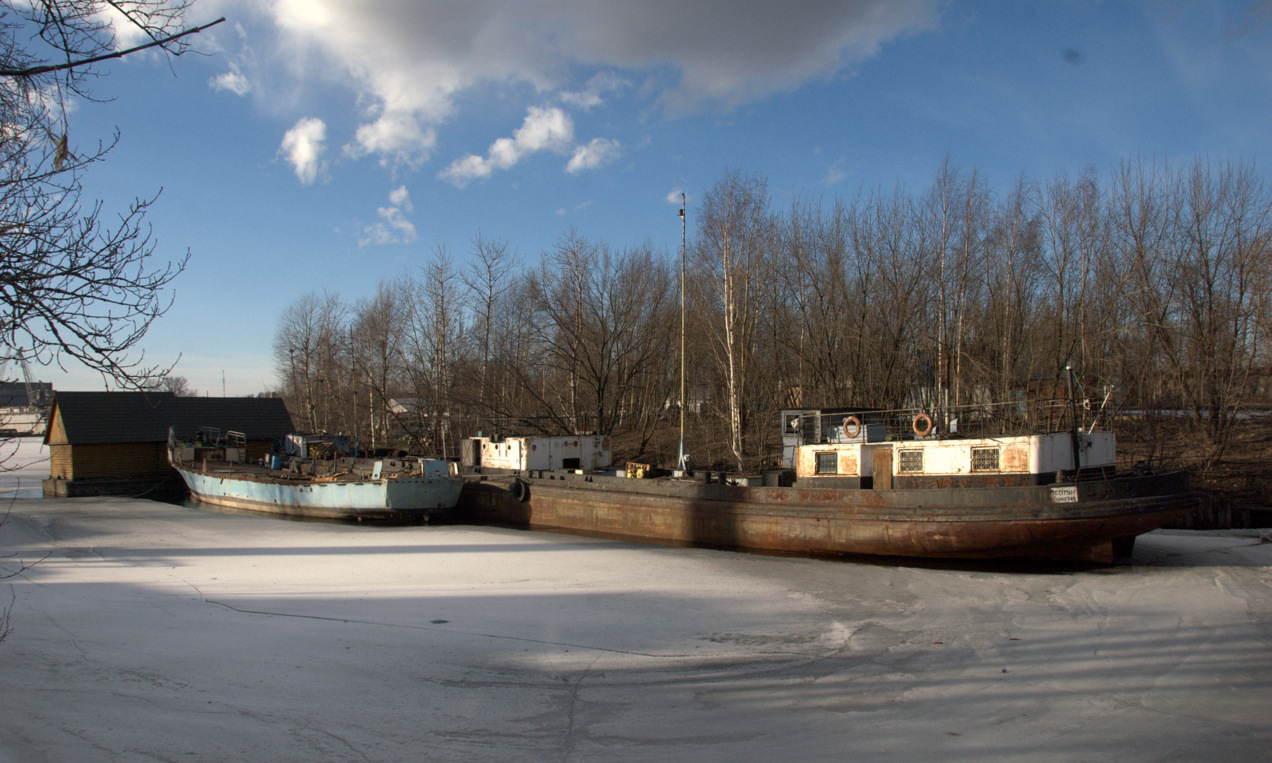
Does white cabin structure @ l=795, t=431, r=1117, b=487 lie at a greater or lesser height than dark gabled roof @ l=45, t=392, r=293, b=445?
lesser

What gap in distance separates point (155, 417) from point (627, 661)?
119ft

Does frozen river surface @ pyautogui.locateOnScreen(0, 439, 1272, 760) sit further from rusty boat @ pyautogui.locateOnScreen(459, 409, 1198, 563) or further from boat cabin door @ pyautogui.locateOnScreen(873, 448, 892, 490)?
boat cabin door @ pyautogui.locateOnScreen(873, 448, 892, 490)

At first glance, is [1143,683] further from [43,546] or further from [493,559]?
[43,546]

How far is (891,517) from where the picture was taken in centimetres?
1575

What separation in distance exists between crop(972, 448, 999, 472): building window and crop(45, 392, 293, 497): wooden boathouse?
3041cm

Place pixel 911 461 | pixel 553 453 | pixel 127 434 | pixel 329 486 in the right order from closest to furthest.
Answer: pixel 911 461
pixel 329 486
pixel 553 453
pixel 127 434

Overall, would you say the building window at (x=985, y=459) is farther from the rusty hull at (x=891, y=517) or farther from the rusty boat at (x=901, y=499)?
the rusty hull at (x=891, y=517)

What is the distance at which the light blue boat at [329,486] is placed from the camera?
22641mm

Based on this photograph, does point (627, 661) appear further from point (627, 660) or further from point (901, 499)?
point (901, 499)

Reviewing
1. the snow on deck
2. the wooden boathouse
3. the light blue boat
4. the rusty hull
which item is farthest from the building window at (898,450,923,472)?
the wooden boathouse

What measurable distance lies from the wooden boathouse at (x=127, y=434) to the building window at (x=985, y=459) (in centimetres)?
3041

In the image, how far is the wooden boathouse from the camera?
102 ft

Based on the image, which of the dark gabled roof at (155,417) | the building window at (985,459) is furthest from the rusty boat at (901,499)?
the dark gabled roof at (155,417)

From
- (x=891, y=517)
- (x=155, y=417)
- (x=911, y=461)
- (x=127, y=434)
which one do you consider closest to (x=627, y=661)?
(x=891, y=517)
